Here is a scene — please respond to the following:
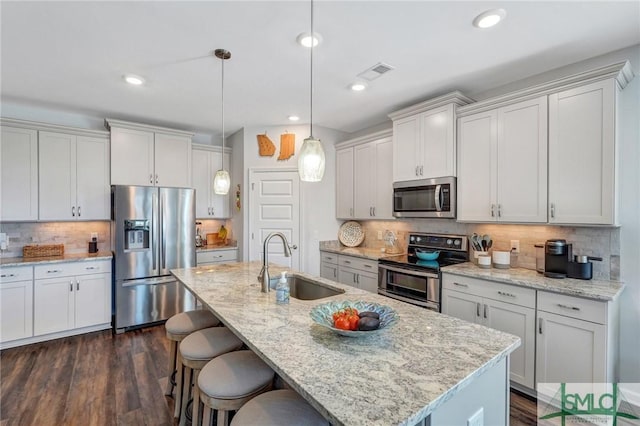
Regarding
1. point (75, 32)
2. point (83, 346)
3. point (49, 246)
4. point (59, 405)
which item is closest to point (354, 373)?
point (59, 405)

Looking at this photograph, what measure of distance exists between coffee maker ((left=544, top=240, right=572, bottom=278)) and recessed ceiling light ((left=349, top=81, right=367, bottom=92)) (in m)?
2.13

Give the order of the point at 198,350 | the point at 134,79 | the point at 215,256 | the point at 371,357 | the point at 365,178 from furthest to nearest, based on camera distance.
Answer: the point at 215,256
the point at 365,178
the point at 134,79
the point at 198,350
the point at 371,357

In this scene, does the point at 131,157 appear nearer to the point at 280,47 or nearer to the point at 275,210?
the point at 275,210

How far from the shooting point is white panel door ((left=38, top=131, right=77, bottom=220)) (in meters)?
3.52

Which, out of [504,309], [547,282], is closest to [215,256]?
[504,309]

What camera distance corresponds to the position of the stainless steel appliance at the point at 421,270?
2905 millimetres

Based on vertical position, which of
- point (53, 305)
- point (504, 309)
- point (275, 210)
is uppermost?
point (275, 210)

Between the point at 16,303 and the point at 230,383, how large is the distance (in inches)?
130

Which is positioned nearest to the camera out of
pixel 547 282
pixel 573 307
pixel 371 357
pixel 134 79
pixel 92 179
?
pixel 371 357

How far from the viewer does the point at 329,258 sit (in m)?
4.35

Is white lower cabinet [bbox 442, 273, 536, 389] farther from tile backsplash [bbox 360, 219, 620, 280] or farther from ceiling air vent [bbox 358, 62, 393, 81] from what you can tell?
ceiling air vent [bbox 358, 62, 393, 81]

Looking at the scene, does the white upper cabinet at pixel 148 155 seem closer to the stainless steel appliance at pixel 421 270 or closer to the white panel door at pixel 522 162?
the stainless steel appliance at pixel 421 270

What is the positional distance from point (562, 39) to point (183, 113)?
3.88 meters

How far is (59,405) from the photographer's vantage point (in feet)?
7.47
